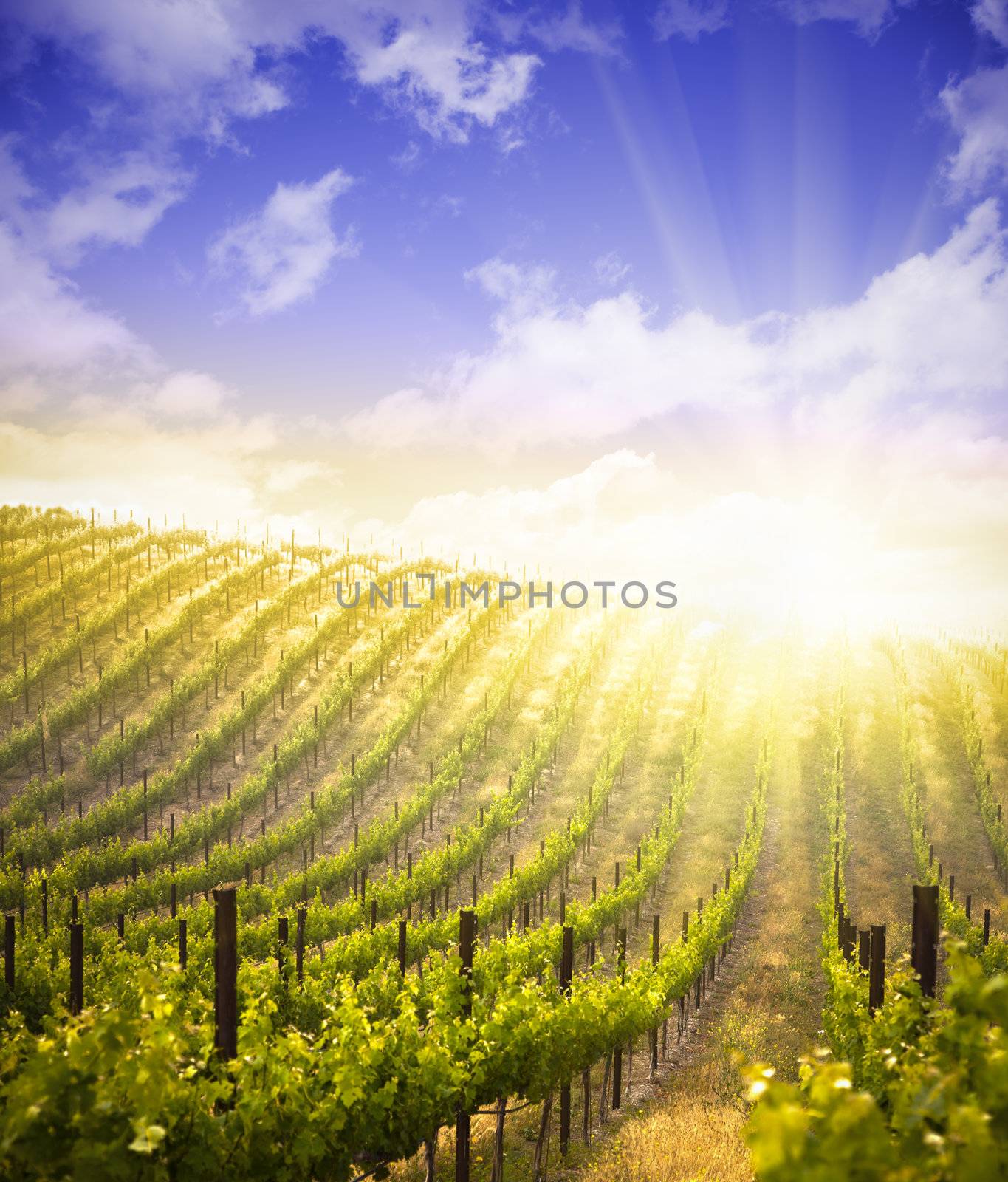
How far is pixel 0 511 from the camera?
72.1 m

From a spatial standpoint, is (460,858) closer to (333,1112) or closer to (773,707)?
(333,1112)

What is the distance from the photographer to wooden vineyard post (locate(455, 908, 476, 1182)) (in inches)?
347

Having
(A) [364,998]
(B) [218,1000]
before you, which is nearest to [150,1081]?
(B) [218,1000]

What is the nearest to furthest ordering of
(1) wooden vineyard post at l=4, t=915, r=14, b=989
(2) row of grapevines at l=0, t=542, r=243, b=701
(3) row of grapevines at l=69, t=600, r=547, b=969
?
(1) wooden vineyard post at l=4, t=915, r=14, b=989, (3) row of grapevines at l=69, t=600, r=547, b=969, (2) row of grapevines at l=0, t=542, r=243, b=701

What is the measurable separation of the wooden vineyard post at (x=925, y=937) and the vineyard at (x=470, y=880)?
0.18 ft

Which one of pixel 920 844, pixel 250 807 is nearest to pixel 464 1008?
pixel 250 807

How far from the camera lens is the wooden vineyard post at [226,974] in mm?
6230

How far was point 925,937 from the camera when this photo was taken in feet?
22.5

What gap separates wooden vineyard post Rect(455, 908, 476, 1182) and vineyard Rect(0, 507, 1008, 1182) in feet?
0.41

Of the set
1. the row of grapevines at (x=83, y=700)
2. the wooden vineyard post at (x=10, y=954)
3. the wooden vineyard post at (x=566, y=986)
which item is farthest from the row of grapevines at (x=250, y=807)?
the wooden vineyard post at (x=566, y=986)

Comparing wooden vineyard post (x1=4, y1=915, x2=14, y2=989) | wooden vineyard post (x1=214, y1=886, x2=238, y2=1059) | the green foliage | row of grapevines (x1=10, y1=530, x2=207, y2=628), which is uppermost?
row of grapevines (x1=10, y1=530, x2=207, y2=628)

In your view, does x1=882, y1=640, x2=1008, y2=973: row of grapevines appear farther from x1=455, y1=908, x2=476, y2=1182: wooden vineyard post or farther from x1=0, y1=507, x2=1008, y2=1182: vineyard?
x1=455, y1=908, x2=476, y2=1182: wooden vineyard post

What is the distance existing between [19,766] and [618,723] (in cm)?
3570

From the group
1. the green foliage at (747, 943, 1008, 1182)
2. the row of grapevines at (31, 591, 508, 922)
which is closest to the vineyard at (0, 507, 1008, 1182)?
the green foliage at (747, 943, 1008, 1182)
